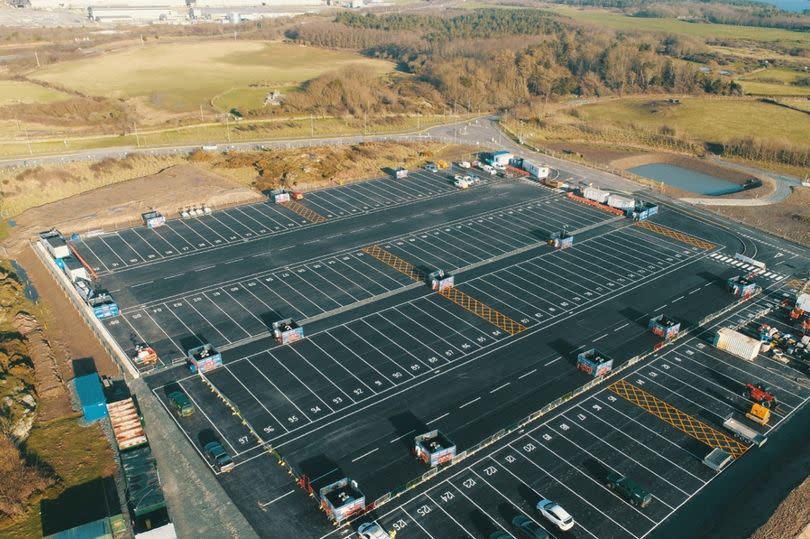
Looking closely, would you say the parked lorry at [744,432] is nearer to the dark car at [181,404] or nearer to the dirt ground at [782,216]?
the dark car at [181,404]

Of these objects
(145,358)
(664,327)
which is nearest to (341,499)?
(145,358)

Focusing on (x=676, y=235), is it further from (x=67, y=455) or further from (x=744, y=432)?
(x=67, y=455)

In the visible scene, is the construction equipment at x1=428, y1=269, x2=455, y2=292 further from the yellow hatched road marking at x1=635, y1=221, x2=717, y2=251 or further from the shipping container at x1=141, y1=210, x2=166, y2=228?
the shipping container at x1=141, y1=210, x2=166, y2=228

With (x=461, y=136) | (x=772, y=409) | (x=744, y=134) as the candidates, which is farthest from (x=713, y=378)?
(x=744, y=134)

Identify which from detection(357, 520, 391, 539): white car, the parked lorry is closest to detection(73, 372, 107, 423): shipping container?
detection(357, 520, 391, 539): white car

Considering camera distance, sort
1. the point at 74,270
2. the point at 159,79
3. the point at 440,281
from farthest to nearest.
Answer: the point at 159,79 < the point at 74,270 < the point at 440,281
